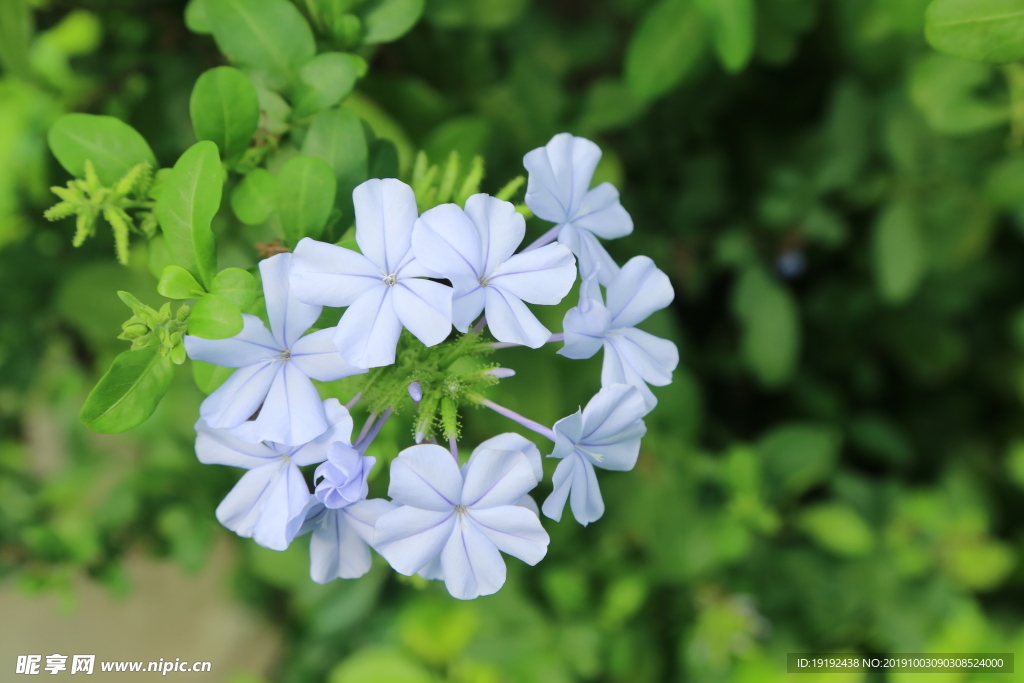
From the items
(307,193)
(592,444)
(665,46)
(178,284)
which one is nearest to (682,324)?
(665,46)

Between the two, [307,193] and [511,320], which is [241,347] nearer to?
[307,193]

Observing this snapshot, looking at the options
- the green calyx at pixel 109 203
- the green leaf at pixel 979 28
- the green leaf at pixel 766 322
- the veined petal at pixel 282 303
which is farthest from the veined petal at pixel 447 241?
the green leaf at pixel 766 322

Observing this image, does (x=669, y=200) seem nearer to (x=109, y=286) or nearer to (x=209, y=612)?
(x=109, y=286)

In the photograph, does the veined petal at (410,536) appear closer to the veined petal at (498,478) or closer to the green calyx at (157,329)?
the veined petal at (498,478)

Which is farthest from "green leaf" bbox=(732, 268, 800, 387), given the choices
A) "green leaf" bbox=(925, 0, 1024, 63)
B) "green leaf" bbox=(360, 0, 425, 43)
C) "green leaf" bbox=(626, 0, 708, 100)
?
"green leaf" bbox=(360, 0, 425, 43)

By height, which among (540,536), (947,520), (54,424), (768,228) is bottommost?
(54,424)

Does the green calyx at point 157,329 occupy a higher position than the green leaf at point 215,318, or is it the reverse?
the green leaf at point 215,318

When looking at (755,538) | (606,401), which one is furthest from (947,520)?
(606,401)
